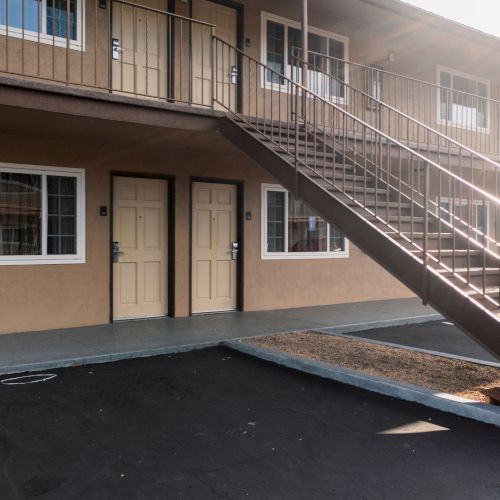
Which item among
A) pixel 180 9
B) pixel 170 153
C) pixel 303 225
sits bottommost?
pixel 303 225

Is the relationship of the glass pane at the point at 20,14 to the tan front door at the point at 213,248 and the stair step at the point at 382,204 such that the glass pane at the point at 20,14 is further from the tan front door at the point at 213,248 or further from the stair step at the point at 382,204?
the stair step at the point at 382,204

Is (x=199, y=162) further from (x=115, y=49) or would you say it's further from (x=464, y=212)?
(x=464, y=212)

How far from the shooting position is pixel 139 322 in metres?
8.73

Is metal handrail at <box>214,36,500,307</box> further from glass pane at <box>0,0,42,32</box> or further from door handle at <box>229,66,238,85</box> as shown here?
glass pane at <box>0,0,42,32</box>

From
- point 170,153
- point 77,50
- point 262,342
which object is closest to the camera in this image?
point 262,342

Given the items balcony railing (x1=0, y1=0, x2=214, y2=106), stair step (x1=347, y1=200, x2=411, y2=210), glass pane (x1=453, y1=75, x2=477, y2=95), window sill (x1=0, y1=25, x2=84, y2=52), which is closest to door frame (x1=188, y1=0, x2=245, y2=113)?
balcony railing (x1=0, y1=0, x2=214, y2=106)

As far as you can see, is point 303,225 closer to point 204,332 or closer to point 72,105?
point 204,332

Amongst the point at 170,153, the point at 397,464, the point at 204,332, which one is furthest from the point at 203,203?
the point at 397,464

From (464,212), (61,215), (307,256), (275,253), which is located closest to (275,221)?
(275,253)

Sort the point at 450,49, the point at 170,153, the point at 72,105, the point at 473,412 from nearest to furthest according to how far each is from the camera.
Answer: the point at 473,412
the point at 72,105
the point at 170,153
the point at 450,49

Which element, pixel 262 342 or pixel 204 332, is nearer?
pixel 262 342

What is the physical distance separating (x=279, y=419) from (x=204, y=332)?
11.2ft

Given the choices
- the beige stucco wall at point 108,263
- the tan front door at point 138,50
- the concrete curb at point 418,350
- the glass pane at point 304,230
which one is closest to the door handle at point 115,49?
the tan front door at point 138,50

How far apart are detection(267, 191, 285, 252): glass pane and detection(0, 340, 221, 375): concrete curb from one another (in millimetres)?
3341
